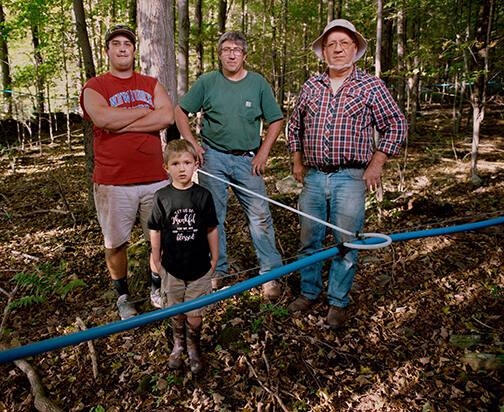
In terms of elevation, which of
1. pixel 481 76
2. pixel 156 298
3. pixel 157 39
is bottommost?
pixel 156 298

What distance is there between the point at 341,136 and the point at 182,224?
1.51 m

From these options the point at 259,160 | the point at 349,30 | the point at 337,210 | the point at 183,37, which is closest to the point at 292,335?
the point at 337,210

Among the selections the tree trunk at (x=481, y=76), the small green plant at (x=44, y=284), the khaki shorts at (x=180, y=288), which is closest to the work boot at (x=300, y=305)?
the khaki shorts at (x=180, y=288)

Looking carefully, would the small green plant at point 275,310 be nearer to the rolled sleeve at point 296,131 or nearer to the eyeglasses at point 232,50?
the rolled sleeve at point 296,131

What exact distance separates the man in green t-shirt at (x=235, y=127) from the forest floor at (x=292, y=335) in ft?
2.50

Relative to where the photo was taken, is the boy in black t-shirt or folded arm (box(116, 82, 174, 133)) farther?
folded arm (box(116, 82, 174, 133))

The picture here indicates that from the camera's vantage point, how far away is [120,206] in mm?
3188

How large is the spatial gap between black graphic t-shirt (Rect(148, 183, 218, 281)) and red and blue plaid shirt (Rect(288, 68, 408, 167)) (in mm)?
1156

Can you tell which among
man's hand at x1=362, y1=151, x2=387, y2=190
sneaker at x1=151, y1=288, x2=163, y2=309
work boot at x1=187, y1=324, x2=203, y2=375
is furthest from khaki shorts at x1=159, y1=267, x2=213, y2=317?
man's hand at x1=362, y1=151, x2=387, y2=190

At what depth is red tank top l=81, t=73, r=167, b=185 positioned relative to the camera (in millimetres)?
3072

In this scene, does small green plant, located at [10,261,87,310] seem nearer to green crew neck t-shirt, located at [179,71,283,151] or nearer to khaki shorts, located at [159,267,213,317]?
khaki shorts, located at [159,267,213,317]

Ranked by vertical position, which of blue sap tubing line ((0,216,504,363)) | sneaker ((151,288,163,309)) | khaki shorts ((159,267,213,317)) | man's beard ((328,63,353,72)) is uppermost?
man's beard ((328,63,353,72))

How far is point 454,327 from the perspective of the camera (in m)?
3.38

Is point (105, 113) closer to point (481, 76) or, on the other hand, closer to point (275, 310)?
point (275, 310)
